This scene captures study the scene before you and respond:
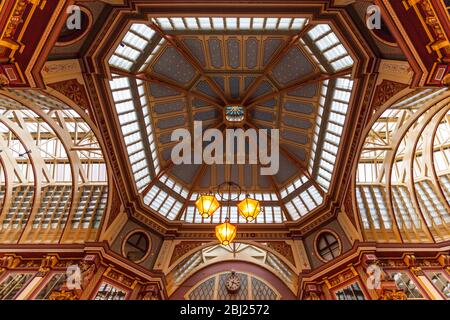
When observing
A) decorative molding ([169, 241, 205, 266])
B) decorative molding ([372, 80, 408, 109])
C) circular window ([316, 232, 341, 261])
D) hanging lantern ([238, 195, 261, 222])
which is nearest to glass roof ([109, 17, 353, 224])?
decorative molding ([372, 80, 408, 109])

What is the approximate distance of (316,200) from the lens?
20.5 meters

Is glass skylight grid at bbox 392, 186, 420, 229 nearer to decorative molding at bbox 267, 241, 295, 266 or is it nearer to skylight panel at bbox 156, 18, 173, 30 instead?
decorative molding at bbox 267, 241, 295, 266

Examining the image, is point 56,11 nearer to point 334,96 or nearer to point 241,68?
point 241,68

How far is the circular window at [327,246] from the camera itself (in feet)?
60.2

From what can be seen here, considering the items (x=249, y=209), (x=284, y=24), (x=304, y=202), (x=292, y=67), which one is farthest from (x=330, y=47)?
(x=304, y=202)

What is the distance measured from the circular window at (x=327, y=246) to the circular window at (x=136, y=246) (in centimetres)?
847

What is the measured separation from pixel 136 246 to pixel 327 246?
9271mm

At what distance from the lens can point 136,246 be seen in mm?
19156

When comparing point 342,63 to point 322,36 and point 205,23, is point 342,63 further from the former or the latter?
point 205,23

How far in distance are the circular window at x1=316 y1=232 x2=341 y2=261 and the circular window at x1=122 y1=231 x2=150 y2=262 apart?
27.8ft

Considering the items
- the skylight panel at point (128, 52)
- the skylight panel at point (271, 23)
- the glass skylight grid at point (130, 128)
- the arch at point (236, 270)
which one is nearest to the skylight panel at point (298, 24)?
the skylight panel at point (271, 23)

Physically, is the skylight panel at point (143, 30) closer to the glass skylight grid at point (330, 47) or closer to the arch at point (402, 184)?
the glass skylight grid at point (330, 47)

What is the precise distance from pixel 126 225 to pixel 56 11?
11.8 m
